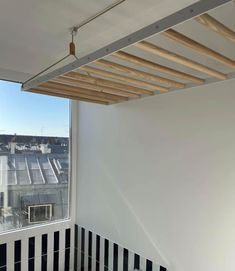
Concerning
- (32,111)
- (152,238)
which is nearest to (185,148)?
(152,238)

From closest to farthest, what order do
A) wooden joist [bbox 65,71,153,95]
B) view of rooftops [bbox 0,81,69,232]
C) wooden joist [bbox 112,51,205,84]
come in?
wooden joist [bbox 112,51,205,84], wooden joist [bbox 65,71,153,95], view of rooftops [bbox 0,81,69,232]

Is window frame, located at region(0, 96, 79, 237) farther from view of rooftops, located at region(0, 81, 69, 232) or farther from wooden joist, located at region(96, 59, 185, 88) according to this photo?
wooden joist, located at region(96, 59, 185, 88)

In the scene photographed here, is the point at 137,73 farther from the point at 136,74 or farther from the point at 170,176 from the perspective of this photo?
the point at 170,176

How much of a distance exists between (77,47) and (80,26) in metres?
0.28

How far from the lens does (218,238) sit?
1.65 meters

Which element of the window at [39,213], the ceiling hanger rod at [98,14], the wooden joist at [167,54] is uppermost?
the ceiling hanger rod at [98,14]

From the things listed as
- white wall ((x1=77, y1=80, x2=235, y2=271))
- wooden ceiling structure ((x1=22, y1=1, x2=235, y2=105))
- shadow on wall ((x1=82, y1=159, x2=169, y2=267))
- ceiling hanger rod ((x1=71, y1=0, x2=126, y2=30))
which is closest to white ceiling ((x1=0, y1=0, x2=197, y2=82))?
ceiling hanger rod ((x1=71, y1=0, x2=126, y2=30))

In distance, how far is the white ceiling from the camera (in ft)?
4.09

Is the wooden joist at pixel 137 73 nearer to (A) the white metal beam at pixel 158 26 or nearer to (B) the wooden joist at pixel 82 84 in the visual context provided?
(A) the white metal beam at pixel 158 26

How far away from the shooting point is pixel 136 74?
4.72 ft

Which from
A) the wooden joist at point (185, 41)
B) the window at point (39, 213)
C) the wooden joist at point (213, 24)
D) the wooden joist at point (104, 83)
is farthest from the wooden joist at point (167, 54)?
the window at point (39, 213)

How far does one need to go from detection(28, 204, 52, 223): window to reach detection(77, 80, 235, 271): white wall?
0.42 meters

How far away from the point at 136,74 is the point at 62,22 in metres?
0.48

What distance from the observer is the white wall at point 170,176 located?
1642 millimetres
